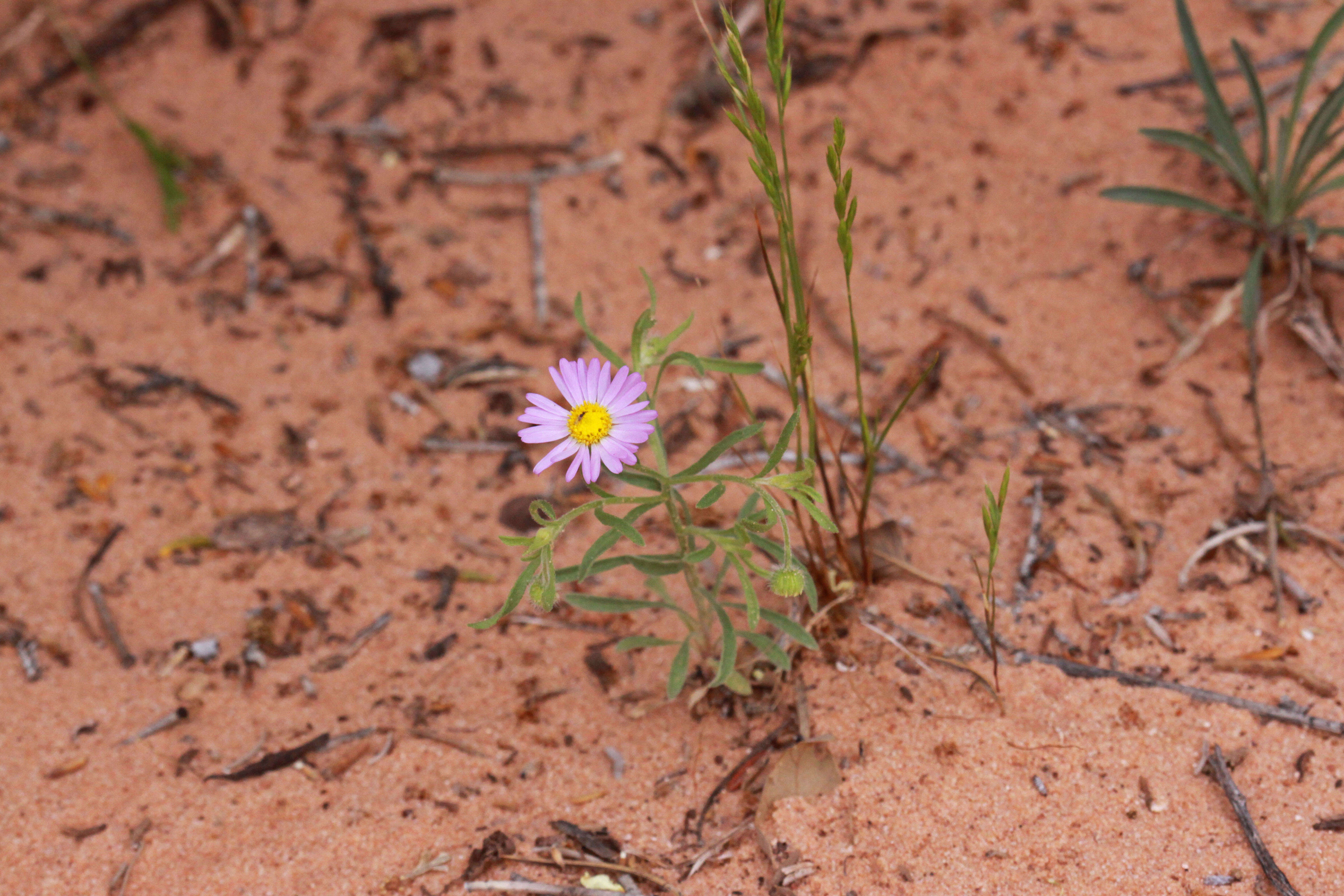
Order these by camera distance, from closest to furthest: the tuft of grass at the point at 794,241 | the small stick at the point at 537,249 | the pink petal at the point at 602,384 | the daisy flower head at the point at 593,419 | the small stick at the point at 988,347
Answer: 1. the tuft of grass at the point at 794,241
2. the daisy flower head at the point at 593,419
3. the pink petal at the point at 602,384
4. the small stick at the point at 988,347
5. the small stick at the point at 537,249

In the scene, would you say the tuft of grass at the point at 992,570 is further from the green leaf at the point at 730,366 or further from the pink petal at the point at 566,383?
the pink petal at the point at 566,383

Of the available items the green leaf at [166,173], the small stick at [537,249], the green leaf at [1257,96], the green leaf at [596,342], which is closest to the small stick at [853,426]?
the green leaf at [596,342]

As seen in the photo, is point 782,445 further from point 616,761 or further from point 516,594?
point 616,761

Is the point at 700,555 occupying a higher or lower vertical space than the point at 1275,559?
higher

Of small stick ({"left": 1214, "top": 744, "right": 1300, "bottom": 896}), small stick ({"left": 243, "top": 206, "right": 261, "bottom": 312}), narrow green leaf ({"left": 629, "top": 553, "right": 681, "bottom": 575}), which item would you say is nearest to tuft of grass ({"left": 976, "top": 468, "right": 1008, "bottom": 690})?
small stick ({"left": 1214, "top": 744, "right": 1300, "bottom": 896})

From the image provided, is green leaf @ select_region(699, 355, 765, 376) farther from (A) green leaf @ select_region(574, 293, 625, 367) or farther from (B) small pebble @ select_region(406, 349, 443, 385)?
(B) small pebble @ select_region(406, 349, 443, 385)


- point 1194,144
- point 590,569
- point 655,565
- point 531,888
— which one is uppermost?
point 1194,144

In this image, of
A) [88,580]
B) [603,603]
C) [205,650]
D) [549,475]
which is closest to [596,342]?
Answer: [603,603]
